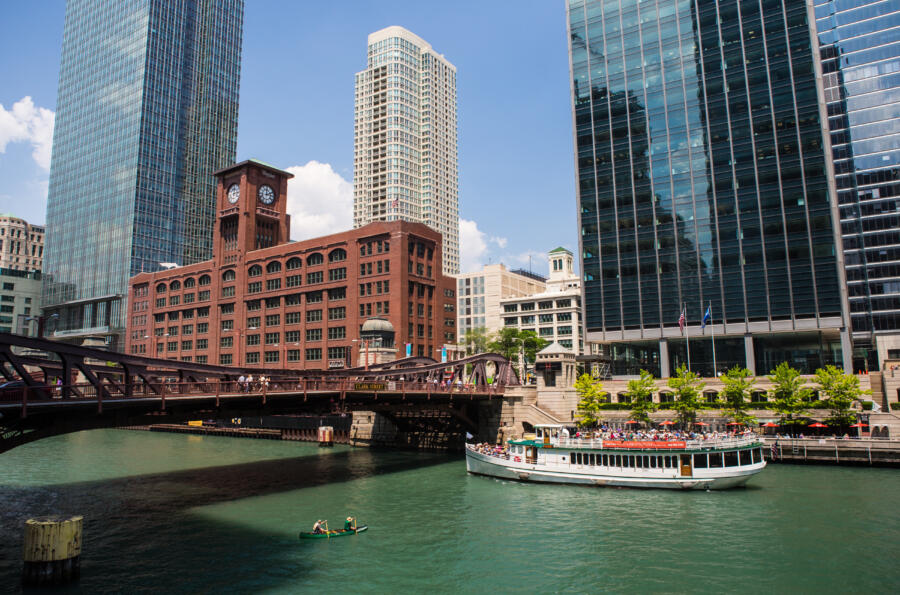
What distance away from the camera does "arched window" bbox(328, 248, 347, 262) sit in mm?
113075

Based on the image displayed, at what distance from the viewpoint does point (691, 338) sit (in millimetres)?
94375

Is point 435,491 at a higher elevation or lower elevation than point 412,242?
lower

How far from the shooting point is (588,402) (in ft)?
252

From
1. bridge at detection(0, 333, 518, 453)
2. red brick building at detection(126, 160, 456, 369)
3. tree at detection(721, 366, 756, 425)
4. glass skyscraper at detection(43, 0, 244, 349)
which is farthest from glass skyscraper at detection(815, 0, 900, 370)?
glass skyscraper at detection(43, 0, 244, 349)

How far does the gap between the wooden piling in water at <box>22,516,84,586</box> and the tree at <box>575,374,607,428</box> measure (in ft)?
190

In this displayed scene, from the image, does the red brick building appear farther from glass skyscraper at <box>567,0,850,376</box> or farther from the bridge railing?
the bridge railing

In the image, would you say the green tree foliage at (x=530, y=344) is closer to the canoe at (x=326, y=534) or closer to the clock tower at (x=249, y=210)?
the clock tower at (x=249, y=210)

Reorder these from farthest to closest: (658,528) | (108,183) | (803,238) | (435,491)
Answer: (108,183), (803,238), (435,491), (658,528)

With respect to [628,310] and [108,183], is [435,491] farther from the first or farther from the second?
[108,183]

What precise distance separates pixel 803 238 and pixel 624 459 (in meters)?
53.9

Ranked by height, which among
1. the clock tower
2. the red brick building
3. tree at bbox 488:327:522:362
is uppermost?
the clock tower

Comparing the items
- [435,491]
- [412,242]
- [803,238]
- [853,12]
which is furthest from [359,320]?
[853,12]

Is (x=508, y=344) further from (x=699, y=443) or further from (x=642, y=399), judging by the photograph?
(x=699, y=443)

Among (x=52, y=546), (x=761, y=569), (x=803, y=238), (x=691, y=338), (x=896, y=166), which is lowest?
(x=761, y=569)
